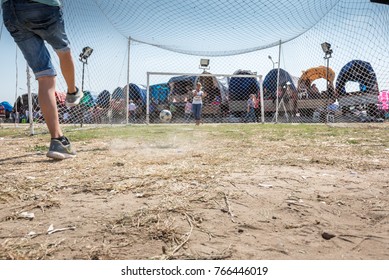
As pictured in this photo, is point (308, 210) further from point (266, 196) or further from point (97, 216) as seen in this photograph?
point (97, 216)

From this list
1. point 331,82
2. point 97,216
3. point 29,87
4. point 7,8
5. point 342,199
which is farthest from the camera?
point 331,82

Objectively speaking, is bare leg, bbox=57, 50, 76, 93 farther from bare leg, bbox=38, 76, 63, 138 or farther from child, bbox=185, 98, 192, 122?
child, bbox=185, 98, 192, 122

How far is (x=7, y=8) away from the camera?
2547mm

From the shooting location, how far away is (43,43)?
275 cm

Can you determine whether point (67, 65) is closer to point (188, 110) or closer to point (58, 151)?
point (58, 151)

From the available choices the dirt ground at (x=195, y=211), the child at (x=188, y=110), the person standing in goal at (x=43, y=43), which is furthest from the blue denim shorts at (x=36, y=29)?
the child at (x=188, y=110)

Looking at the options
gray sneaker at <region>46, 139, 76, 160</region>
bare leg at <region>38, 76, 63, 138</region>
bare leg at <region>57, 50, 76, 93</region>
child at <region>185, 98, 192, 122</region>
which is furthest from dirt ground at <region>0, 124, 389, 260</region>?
child at <region>185, 98, 192, 122</region>

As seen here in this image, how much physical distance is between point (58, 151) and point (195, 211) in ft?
6.00

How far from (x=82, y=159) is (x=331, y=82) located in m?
13.2

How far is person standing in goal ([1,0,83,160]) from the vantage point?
8.20 feet

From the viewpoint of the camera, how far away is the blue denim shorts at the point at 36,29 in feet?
8.18

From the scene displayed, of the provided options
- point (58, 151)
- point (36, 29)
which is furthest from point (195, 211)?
point (36, 29)

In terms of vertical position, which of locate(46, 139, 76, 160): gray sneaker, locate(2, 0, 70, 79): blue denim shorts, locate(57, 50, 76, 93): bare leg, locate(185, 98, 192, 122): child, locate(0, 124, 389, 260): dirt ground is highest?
locate(2, 0, 70, 79): blue denim shorts
